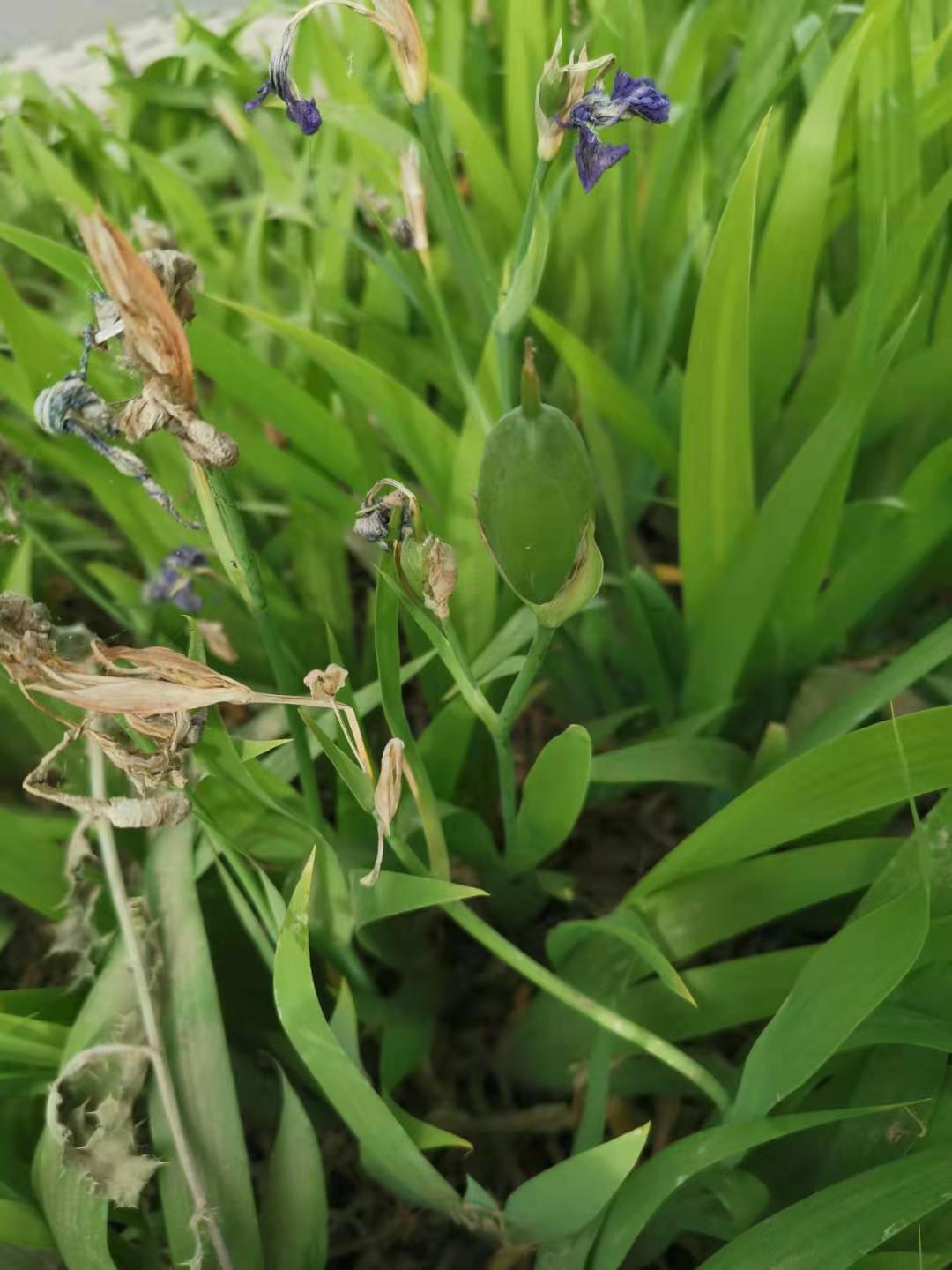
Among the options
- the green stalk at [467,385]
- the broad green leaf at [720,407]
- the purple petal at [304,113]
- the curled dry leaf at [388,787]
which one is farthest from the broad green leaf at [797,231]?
the curled dry leaf at [388,787]

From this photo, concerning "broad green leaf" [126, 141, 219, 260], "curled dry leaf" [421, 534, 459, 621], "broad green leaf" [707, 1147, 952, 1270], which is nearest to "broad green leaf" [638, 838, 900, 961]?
"broad green leaf" [707, 1147, 952, 1270]

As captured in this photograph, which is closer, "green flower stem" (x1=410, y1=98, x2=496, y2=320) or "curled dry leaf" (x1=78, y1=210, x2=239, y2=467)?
"curled dry leaf" (x1=78, y1=210, x2=239, y2=467)

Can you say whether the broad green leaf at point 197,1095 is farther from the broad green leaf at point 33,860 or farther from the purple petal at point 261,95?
the purple petal at point 261,95

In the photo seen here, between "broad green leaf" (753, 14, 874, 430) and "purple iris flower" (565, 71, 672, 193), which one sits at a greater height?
"purple iris flower" (565, 71, 672, 193)

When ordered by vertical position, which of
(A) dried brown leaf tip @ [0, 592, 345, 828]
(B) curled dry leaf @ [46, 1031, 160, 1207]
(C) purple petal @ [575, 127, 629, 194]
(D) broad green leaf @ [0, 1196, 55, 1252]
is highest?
(C) purple petal @ [575, 127, 629, 194]

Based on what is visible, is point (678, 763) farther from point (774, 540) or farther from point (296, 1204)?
point (296, 1204)

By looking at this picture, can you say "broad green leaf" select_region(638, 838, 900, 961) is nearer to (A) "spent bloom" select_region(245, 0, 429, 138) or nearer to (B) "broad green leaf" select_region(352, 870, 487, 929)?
(B) "broad green leaf" select_region(352, 870, 487, 929)

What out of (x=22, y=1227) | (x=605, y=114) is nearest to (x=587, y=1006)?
(x=22, y=1227)

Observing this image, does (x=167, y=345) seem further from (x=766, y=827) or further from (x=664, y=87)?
(x=664, y=87)
